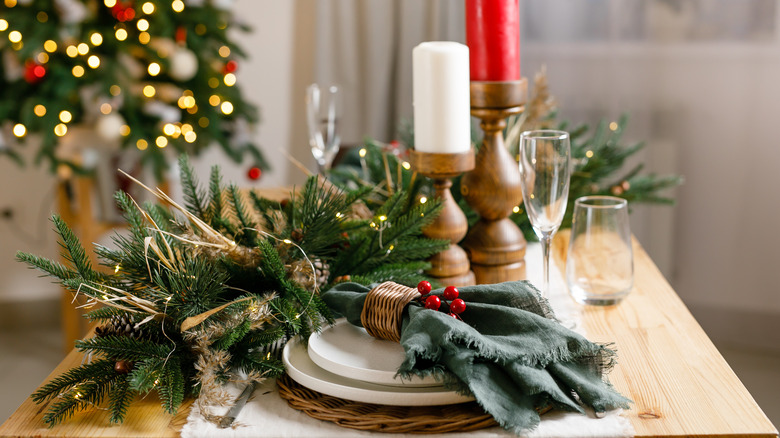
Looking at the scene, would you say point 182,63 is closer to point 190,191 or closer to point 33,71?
point 33,71

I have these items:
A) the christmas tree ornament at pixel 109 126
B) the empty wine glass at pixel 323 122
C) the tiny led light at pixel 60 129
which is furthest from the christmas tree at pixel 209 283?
the tiny led light at pixel 60 129

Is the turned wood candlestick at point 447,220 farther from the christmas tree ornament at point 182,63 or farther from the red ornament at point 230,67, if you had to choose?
the red ornament at point 230,67

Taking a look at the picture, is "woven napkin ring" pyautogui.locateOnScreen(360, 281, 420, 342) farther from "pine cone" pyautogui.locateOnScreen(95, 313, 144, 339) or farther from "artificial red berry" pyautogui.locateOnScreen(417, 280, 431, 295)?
"pine cone" pyautogui.locateOnScreen(95, 313, 144, 339)

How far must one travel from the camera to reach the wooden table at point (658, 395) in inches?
26.3

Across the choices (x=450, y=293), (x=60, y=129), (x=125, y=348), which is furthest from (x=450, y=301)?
(x=60, y=129)

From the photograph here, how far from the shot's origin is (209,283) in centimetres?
76

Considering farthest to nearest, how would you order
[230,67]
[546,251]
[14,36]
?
[230,67], [14,36], [546,251]

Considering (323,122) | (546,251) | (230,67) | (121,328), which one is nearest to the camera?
(121,328)

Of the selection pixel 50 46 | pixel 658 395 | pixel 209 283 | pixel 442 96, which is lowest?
pixel 658 395

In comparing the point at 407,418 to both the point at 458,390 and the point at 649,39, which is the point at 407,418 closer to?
the point at 458,390

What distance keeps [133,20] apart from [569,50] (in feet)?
4.67

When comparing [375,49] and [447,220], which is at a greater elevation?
[375,49]

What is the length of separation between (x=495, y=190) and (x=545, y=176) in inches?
7.0

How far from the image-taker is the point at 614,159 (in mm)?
1343
